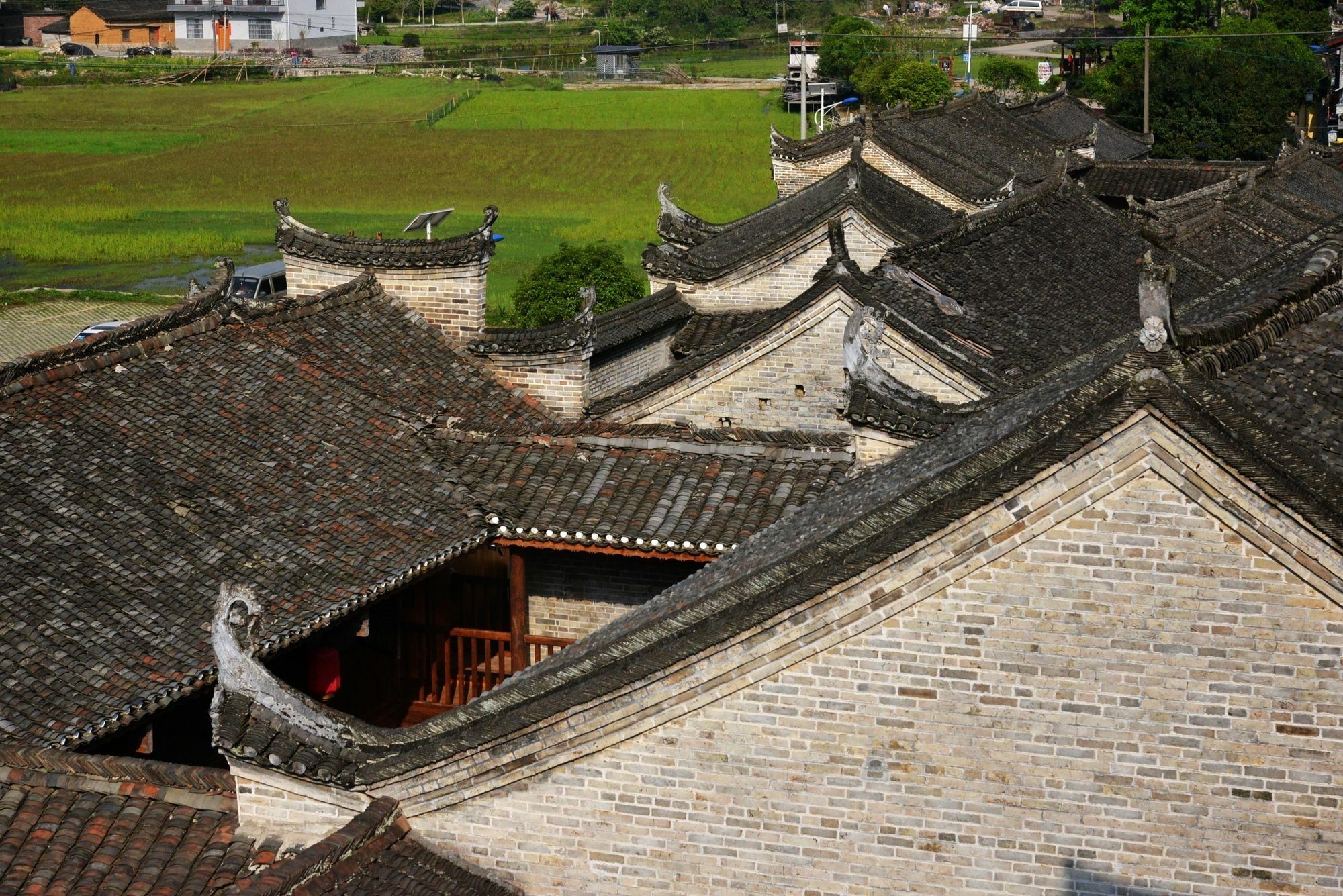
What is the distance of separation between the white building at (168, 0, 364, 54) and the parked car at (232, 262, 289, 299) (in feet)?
247

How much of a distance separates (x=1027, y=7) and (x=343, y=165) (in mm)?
60886

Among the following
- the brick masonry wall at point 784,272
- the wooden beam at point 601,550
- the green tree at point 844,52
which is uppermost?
the green tree at point 844,52

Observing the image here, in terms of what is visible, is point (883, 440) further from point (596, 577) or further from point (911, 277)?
point (911, 277)

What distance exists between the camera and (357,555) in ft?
49.8

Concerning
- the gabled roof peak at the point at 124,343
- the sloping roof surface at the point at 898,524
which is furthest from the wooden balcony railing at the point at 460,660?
the sloping roof surface at the point at 898,524

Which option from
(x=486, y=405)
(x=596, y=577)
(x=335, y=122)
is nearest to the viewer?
(x=596, y=577)

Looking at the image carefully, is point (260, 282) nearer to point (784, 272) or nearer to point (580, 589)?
point (784, 272)

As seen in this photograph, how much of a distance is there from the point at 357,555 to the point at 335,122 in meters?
77.9

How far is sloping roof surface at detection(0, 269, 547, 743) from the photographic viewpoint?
42.1ft

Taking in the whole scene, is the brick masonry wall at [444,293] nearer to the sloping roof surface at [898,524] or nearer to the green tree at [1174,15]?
the sloping roof surface at [898,524]

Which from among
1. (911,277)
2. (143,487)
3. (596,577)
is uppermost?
(911,277)

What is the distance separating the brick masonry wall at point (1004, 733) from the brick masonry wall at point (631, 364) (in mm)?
13971

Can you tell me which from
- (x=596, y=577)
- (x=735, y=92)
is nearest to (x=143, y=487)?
(x=596, y=577)

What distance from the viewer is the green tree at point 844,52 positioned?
8919 centimetres
